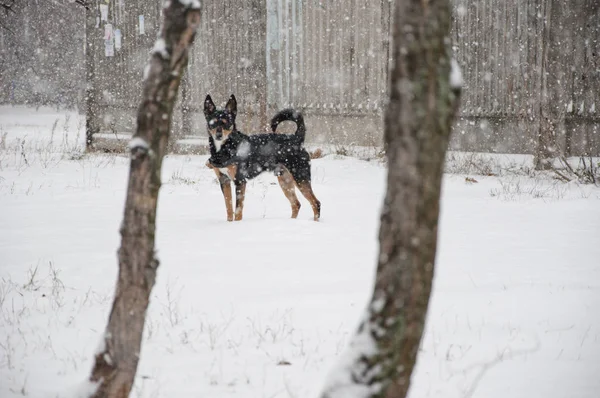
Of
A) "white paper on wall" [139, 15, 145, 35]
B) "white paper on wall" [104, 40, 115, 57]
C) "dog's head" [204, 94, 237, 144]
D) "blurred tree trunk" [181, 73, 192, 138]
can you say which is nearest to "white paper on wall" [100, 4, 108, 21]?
"white paper on wall" [104, 40, 115, 57]

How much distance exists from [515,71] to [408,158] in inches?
418

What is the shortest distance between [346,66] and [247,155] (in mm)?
7080

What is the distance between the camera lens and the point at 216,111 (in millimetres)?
7195

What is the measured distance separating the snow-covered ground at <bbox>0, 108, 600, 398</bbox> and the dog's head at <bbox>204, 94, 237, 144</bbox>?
0.96 m

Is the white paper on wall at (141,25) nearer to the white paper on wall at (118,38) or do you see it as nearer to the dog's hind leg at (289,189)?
Answer: the white paper on wall at (118,38)

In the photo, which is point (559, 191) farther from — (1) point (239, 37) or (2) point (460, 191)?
(1) point (239, 37)

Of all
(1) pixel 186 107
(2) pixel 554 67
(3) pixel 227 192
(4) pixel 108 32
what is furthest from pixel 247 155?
(4) pixel 108 32

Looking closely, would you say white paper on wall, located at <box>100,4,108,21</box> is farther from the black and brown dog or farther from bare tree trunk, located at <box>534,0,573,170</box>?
bare tree trunk, located at <box>534,0,573,170</box>

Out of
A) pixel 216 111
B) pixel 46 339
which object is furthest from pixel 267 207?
pixel 46 339

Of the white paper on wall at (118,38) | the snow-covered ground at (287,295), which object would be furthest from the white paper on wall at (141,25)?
the snow-covered ground at (287,295)

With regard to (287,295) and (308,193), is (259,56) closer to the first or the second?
(308,193)

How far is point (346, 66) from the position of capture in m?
13.5

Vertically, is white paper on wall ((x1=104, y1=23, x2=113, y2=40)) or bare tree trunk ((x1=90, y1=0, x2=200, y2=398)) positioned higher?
white paper on wall ((x1=104, y1=23, x2=113, y2=40))

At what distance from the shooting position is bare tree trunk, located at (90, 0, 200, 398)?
2.31 meters
